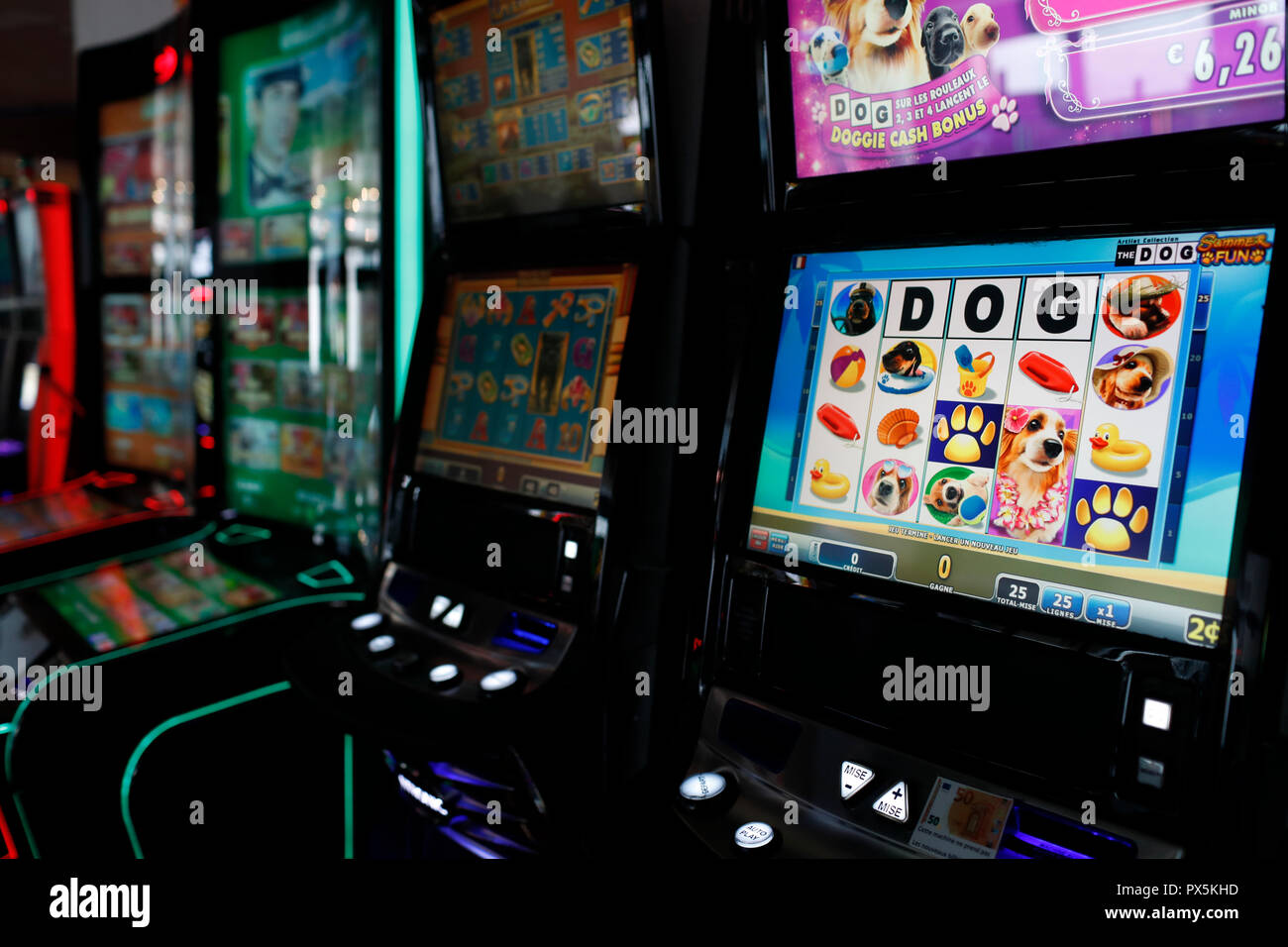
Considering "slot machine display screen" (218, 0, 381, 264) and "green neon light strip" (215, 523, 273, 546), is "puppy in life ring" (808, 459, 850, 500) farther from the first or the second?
"green neon light strip" (215, 523, 273, 546)

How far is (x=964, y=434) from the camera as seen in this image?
127 centimetres

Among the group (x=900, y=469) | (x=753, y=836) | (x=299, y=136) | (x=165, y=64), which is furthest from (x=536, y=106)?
(x=165, y=64)

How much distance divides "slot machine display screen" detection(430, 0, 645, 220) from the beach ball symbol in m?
0.59

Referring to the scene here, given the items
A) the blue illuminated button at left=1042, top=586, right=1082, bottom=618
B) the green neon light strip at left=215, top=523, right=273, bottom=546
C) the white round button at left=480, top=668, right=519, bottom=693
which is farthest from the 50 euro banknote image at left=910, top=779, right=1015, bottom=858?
the green neon light strip at left=215, top=523, right=273, bottom=546

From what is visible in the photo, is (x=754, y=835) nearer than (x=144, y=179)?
Yes

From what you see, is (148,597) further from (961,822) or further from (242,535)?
A: (961,822)

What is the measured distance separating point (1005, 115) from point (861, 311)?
13.0 inches

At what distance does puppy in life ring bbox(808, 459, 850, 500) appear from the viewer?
4.48ft

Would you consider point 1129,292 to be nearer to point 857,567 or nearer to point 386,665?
point 857,567

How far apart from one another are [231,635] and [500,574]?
81cm
